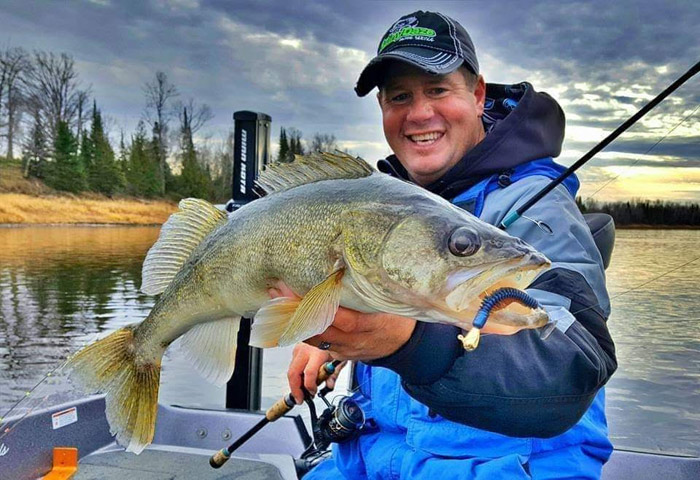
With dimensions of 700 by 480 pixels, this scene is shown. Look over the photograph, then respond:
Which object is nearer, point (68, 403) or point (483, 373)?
point (483, 373)

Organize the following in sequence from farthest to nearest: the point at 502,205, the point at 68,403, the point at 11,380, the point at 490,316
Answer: the point at 11,380 → the point at 68,403 → the point at 502,205 → the point at 490,316

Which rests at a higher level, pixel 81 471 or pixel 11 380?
pixel 81 471

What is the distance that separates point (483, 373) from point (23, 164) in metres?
41.3

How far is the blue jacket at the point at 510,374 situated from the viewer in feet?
5.16

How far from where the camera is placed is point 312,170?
5.96 feet

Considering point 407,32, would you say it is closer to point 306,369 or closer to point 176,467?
point 306,369

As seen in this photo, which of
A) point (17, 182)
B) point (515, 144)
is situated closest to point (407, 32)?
point (515, 144)

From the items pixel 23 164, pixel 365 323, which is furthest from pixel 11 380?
pixel 23 164

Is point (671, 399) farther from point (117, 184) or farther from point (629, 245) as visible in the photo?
point (117, 184)

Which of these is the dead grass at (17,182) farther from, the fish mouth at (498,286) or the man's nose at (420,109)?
the fish mouth at (498,286)

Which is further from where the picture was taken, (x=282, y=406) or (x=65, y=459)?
(x=65, y=459)

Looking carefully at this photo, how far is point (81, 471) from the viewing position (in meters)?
3.51

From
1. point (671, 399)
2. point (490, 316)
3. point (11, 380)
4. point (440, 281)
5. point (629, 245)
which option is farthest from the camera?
point (11, 380)

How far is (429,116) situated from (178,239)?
1149mm
